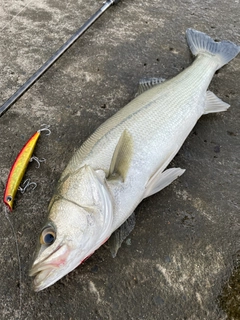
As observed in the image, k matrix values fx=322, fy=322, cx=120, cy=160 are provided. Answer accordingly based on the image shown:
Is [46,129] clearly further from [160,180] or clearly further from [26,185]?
[160,180]

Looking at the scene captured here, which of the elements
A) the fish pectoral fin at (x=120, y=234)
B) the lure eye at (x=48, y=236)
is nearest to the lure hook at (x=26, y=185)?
the lure eye at (x=48, y=236)

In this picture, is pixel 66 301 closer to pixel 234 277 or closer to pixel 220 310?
pixel 220 310

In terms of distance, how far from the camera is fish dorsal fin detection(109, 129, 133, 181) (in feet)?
7.27

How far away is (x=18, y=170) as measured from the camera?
2.56 m

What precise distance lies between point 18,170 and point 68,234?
89cm

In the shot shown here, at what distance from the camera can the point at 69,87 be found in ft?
10.6

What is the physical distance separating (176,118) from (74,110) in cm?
102

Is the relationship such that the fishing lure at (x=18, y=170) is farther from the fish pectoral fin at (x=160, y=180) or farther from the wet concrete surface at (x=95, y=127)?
the fish pectoral fin at (x=160, y=180)

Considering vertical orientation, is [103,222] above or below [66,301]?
above

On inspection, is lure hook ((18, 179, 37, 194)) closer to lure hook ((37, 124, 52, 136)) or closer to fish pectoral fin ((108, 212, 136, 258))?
lure hook ((37, 124, 52, 136))

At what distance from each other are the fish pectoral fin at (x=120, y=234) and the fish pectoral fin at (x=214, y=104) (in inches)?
46.9

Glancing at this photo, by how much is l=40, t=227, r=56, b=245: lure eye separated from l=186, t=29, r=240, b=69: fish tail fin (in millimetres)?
2129

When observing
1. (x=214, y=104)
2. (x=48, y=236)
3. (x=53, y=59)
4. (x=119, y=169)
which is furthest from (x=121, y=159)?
(x=53, y=59)

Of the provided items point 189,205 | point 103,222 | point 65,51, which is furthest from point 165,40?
point 103,222
